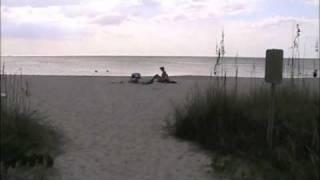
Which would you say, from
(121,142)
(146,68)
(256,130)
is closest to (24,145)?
(121,142)

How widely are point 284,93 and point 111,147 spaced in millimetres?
3010

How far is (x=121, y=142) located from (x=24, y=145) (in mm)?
2269

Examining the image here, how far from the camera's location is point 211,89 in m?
9.80

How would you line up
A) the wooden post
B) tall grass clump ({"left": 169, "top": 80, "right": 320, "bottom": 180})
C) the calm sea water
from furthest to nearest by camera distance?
the calm sea water → the wooden post → tall grass clump ({"left": 169, "top": 80, "right": 320, "bottom": 180})

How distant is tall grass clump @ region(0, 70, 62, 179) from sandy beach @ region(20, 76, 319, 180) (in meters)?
0.26

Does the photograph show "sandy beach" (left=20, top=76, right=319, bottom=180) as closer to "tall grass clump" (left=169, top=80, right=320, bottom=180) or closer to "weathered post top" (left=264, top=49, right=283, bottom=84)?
"tall grass clump" (left=169, top=80, right=320, bottom=180)

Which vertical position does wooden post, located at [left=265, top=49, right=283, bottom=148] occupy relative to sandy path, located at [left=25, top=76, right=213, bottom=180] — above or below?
above

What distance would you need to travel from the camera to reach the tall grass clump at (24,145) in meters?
6.91

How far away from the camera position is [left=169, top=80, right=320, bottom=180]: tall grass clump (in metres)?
7.70

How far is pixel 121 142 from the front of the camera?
955cm

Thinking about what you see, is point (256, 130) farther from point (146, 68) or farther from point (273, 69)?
point (146, 68)

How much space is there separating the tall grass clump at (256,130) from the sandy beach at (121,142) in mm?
305

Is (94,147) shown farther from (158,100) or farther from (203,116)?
(158,100)

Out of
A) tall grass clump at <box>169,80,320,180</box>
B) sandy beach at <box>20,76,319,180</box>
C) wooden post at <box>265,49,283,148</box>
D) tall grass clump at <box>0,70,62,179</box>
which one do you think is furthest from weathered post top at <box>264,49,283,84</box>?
tall grass clump at <box>0,70,62,179</box>
